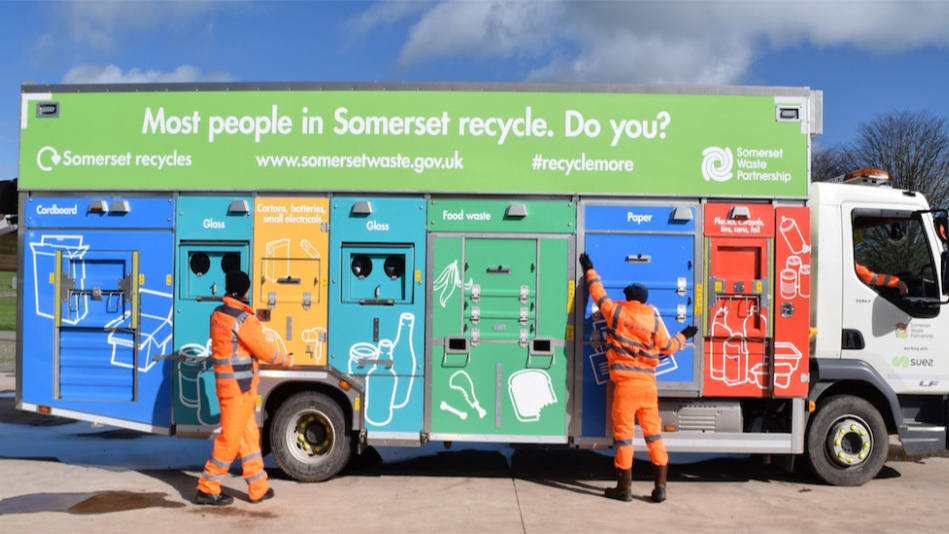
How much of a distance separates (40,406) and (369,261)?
3395 millimetres

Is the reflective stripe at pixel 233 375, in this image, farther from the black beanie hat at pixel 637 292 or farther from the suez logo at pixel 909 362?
the suez logo at pixel 909 362

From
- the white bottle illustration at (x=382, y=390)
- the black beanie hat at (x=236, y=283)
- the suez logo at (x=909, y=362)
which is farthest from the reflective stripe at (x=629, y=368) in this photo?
the black beanie hat at (x=236, y=283)

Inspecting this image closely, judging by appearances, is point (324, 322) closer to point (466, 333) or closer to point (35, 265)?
point (466, 333)

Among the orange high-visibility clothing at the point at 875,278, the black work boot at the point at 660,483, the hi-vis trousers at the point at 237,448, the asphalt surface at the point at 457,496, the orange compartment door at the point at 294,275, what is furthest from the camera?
the orange high-visibility clothing at the point at 875,278

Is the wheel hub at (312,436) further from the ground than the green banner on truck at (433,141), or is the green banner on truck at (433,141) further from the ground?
the green banner on truck at (433,141)

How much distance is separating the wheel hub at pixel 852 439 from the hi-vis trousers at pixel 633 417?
1.72 m

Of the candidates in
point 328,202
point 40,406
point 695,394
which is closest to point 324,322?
point 328,202

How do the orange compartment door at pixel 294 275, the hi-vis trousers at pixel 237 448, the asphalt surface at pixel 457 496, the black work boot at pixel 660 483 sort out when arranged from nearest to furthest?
the asphalt surface at pixel 457 496, the hi-vis trousers at pixel 237 448, the black work boot at pixel 660 483, the orange compartment door at pixel 294 275

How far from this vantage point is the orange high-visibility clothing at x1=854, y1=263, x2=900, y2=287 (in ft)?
Answer: 22.1

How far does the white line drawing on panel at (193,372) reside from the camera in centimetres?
669

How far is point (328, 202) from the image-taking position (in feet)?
21.8

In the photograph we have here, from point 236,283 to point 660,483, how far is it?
3.91 meters

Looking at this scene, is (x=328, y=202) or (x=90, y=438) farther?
(x=90, y=438)

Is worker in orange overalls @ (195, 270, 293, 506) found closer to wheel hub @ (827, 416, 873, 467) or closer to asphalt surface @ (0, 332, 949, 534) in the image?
asphalt surface @ (0, 332, 949, 534)
